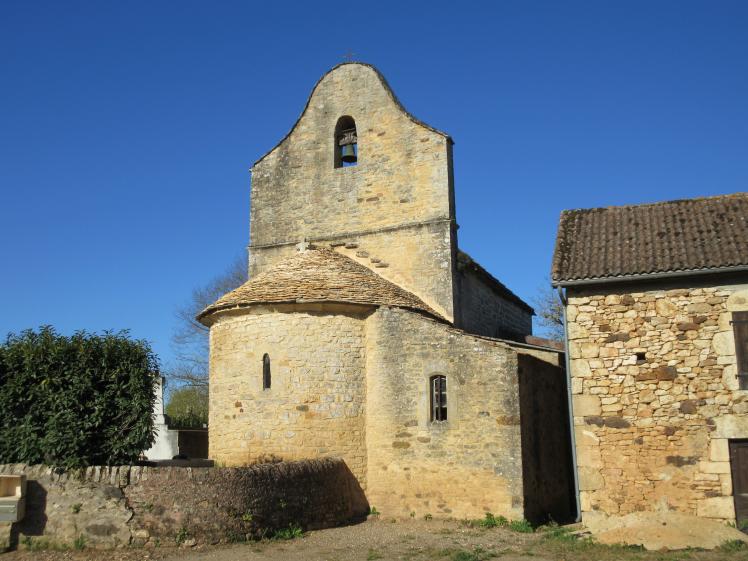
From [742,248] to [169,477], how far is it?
35.0 feet

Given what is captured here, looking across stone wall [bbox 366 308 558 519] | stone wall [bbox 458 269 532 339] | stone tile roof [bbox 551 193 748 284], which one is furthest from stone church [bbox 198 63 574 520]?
stone tile roof [bbox 551 193 748 284]

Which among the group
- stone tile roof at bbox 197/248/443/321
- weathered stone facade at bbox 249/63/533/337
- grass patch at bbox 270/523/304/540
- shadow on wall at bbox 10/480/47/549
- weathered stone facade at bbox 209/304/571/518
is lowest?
grass patch at bbox 270/523/304/540

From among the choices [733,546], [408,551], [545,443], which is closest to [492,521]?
[545,443]

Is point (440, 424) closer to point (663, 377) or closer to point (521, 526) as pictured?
point (521, 526)

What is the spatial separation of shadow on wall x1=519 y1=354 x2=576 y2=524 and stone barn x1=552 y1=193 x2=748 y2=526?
1938 millimetres

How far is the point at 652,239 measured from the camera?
14984 millimetres

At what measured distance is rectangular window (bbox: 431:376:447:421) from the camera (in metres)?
16.2

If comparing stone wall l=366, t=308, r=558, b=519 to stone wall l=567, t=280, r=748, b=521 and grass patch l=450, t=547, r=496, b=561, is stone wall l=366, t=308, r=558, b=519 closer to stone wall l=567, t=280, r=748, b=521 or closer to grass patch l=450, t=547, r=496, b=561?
stone wall l=567, t=280, r=748, b=521

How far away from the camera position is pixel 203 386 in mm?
33438

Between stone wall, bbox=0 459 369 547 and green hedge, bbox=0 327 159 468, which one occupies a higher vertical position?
green hedge, bbox=0 327 159 468

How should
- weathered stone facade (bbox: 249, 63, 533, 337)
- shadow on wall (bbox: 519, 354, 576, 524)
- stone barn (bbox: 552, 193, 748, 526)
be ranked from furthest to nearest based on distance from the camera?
weathered stone facade (bbox: 249, 63, 533, 337) < shadow on wall (bbox: 519, 354, 576, 524) < stone barn (bbox: 552, 193, 748, 526)

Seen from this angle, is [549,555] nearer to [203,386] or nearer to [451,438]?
[451,438]

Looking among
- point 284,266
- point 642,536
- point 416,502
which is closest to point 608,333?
point 642,536

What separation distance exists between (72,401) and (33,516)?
1.91 metres
